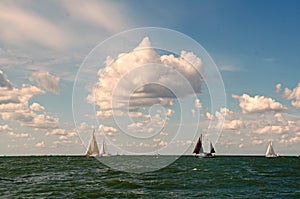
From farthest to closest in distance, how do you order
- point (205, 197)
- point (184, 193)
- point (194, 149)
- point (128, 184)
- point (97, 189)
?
point (194, 149) → point (128, 184) → point (97, 189) → point (184, 193) → point (205, 197)

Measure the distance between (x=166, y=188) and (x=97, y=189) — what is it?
9.65 metres

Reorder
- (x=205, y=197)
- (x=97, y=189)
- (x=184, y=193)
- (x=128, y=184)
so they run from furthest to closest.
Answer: (x=128, y=184)
(x=97, y=189)
(x=184, y=193)
(x=205, y=197)

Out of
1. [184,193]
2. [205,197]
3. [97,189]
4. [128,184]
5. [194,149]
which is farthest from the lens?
[194,149]

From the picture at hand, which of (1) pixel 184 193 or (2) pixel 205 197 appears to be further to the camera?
(1) pixel 184 193

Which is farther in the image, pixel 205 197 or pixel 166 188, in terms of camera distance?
pixel 166 188

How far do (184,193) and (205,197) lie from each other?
4.05 metres

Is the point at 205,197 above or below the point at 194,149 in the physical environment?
below

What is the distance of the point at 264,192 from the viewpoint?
49500 mm

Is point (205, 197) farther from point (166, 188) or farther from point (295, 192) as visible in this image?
point (295, 192)

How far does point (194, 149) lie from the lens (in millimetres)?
186250

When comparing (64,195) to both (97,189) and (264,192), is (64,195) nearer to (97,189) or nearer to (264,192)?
(97,189)

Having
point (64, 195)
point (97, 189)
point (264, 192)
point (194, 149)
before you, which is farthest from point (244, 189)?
point (194, 149)

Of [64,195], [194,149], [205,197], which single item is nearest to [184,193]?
[205,197]

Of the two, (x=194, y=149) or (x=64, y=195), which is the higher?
(x=194, y=149)
